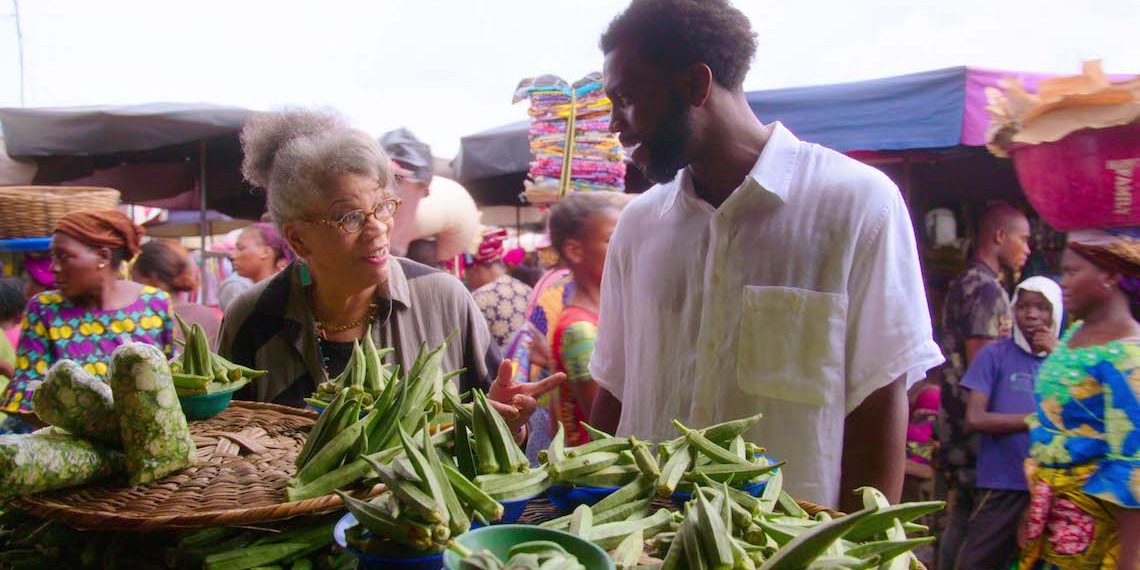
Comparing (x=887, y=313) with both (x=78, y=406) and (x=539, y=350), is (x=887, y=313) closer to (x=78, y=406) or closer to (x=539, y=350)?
(x=78, y=406)

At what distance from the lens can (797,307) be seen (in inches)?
97.8

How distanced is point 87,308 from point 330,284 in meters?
2.90

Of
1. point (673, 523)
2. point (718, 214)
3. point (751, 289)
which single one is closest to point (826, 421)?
point (751, 289)

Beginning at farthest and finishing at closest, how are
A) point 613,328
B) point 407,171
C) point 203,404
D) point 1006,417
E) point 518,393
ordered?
point 407,171
point 1006,417
point 613,328
point 518,393
point 203,404

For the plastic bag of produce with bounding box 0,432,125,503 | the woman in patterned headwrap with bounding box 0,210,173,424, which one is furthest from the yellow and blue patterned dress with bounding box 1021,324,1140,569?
the woman in patterned headwrap with bounding box 0,210,173,424

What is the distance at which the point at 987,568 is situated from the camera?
16.9ft

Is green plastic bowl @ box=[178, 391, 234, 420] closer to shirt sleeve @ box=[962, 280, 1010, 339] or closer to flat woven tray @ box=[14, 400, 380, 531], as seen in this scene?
flat woven tray @ box=[14, 400, 380, 531]

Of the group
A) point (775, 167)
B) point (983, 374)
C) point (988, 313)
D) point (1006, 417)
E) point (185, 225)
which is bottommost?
point (185, 225)

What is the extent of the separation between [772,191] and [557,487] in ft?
4.70

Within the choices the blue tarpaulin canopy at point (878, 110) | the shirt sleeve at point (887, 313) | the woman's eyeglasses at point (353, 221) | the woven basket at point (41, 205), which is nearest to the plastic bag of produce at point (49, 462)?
the woman's eyeglasses at point (353, 221)

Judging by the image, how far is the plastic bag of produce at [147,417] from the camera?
67.1 inches

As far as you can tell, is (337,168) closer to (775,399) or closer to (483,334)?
(483,334)

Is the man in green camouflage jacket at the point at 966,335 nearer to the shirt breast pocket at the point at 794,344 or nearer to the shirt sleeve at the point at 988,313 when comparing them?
the shirt sleeve at the point at 988,313

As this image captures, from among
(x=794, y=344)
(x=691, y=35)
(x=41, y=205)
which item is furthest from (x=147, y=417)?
(x=41, y=205)
